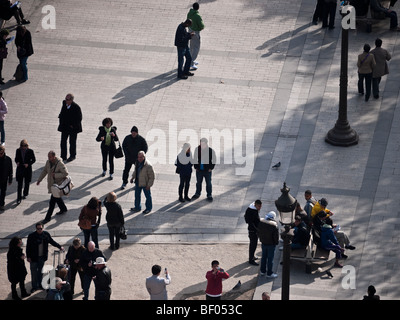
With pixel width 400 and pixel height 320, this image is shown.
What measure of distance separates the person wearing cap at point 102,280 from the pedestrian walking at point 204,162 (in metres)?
4.46

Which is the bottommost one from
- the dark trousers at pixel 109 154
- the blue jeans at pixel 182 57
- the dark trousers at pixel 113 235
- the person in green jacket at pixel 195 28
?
the dark trousers at pixel 113 235

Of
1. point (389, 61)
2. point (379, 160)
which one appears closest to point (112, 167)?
point (379, 160)

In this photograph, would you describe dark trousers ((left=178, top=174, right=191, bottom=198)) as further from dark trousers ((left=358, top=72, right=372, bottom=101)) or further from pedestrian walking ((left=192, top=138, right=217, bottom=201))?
dark trousers ((left=358, top=72, right=372, bottom=101))

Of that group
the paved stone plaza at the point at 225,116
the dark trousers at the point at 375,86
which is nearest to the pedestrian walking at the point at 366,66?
the dark trousers at the point at 375,86

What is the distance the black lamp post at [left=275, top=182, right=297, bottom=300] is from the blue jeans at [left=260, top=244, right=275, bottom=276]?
3309 millimetres

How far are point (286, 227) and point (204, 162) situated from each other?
6.37 metres

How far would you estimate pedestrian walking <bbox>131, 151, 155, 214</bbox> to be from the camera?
23969 millimetres

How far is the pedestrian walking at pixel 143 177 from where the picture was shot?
24.0 metres

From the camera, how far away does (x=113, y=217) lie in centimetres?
2295

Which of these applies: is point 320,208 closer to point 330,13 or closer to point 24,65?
point 330,13

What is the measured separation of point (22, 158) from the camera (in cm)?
2455

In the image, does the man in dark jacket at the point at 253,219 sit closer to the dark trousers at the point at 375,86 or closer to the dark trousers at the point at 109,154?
the dark trousers at the point at 109,154

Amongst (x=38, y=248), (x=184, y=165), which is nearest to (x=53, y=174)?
(x=38, y=248)
